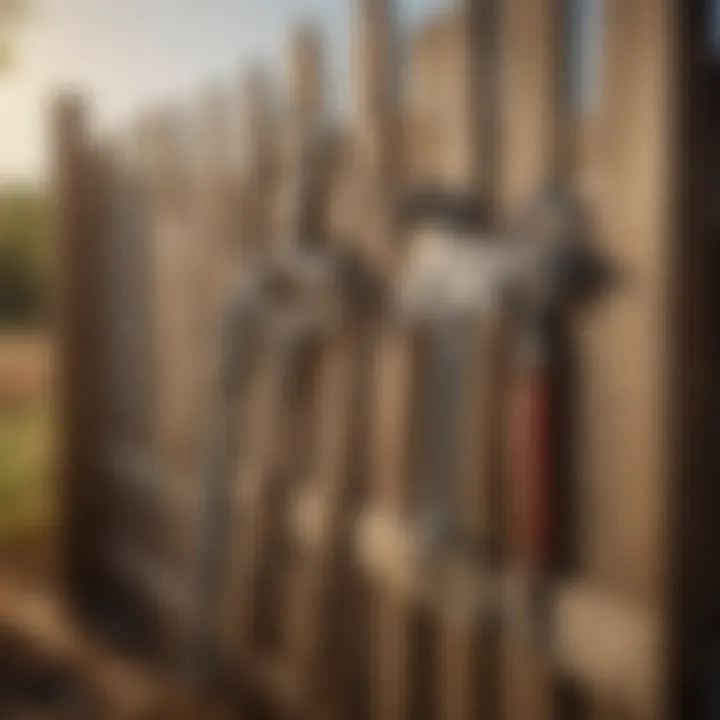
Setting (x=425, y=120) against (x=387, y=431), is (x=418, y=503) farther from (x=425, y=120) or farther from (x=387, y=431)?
(x=425, y=120)

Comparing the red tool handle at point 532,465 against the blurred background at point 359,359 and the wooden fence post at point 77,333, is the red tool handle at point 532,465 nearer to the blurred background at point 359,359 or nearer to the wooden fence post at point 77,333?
the blurred background at point 359,359

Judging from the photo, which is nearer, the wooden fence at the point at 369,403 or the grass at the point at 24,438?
the wooden fence at the point at 369,403

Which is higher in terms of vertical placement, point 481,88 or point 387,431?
point 481,88

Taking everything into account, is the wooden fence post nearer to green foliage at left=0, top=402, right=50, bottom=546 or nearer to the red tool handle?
green foliage at left=0, top=402, right=50, bottom=546

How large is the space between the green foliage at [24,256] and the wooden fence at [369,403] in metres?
0.03

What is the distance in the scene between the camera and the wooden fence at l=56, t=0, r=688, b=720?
0.71 m

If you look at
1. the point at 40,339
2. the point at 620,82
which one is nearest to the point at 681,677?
the point at 620,82

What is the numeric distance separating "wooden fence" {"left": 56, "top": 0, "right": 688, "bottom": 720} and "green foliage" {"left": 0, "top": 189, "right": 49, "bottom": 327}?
1.1 inches

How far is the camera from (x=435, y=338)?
2.80 feet

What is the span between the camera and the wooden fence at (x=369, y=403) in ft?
2.34

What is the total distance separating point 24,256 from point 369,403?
441 mm

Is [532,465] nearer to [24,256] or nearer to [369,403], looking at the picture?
[369,403]

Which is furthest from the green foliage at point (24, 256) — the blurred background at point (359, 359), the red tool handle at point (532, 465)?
the red tool handle at point (532, 465)

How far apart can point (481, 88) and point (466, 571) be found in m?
0.35
